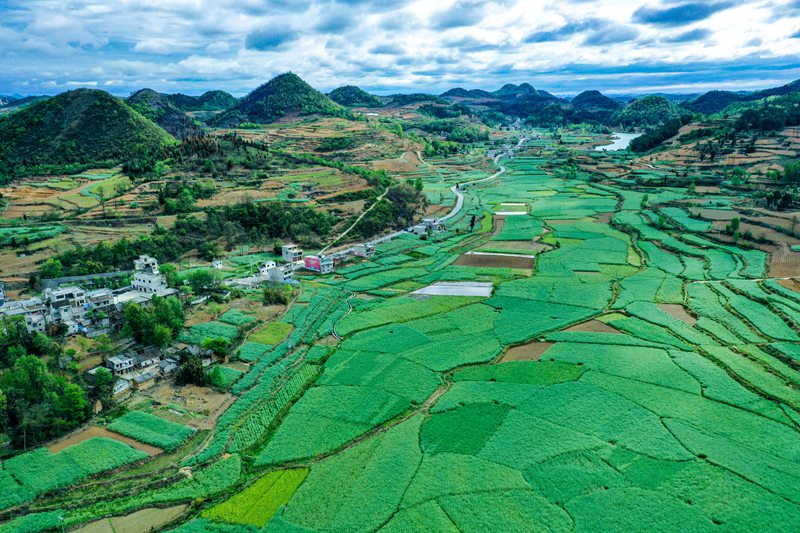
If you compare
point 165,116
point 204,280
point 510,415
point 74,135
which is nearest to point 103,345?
point 204,280

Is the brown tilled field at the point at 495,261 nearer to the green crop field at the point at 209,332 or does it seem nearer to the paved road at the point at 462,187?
the paved road at the point at 462,187

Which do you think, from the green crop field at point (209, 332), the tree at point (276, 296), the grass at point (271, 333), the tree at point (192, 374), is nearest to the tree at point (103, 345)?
the green crop field at point (209, 332)

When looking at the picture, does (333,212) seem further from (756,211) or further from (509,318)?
(756,211)

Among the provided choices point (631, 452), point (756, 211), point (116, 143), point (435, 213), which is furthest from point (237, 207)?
point (756, 211)

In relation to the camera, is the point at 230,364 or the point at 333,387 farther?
the point at 230,364

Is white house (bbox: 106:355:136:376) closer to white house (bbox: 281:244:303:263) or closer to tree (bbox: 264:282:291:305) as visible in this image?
tree (bbox: 264:282:291:305)

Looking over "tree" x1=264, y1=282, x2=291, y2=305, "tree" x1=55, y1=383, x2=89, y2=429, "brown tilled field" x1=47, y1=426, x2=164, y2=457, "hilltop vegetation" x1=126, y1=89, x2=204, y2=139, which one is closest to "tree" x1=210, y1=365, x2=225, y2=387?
"brown tilled field" x1=47, y1=426, x2=164, y2=457

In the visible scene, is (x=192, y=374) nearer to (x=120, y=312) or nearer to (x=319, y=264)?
(x=120, y=312)
